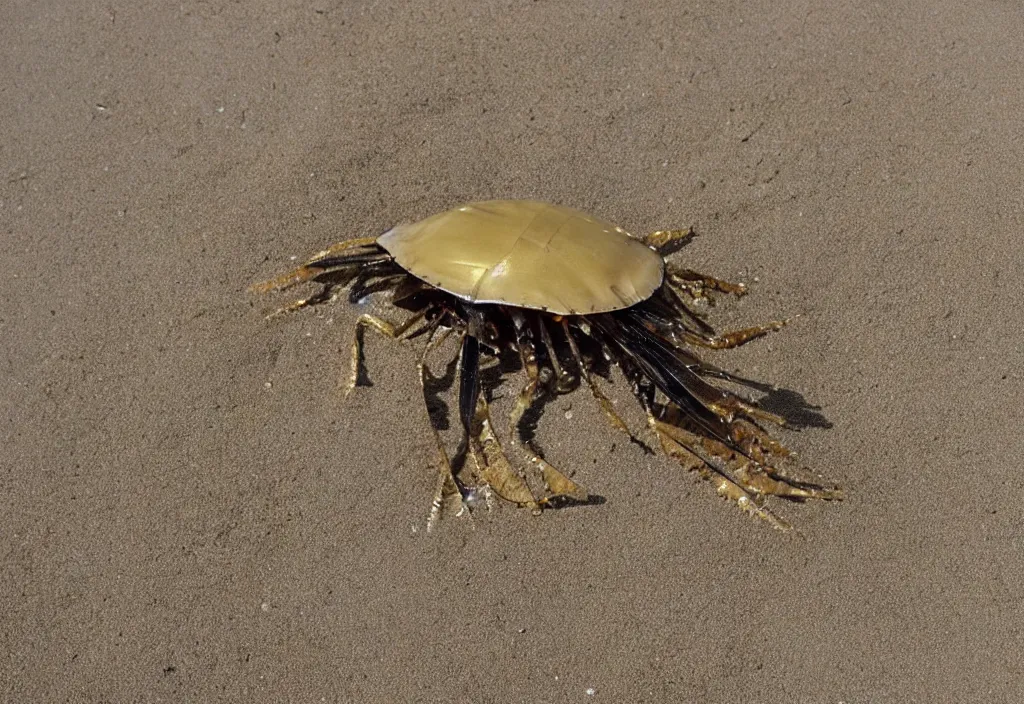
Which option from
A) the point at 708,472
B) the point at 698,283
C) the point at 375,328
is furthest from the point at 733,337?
the point at 375,328

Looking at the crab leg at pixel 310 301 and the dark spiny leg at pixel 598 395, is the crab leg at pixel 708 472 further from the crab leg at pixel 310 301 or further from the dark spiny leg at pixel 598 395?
the crab leg at pixel 310 301

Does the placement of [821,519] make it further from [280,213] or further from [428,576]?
[280,213]

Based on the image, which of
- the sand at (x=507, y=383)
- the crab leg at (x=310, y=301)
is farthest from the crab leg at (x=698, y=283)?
the crab leg at (x=310, y=301)

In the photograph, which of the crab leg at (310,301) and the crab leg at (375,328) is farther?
the crab leg at (310,301)

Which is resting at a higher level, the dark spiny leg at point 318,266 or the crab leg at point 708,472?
the dark spiny leg at point 318,266

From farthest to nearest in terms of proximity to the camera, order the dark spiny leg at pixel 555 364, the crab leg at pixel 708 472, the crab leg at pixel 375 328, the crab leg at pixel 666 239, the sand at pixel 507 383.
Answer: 1. the crab leg at pixel 666 239
2. the crab leg at pixel 375 328
3. the dark spiny leg at pixel 555 364
4. the crab leg at pixel 708 472
5. the sand at pixel 507 383

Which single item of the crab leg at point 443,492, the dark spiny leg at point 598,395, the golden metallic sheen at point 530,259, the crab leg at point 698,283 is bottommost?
the crab leg at point 443,492

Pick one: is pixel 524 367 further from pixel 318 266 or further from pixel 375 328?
pixel 318 266
